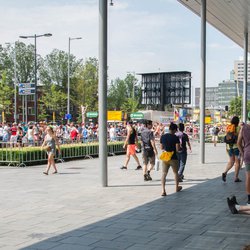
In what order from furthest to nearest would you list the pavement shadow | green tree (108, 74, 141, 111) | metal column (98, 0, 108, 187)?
green tree (108, 74, 141, 111) < metal column (98, 0, 108, 187) < the pavement shadow

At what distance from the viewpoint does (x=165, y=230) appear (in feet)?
22.5

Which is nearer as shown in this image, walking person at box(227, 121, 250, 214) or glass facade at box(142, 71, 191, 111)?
walking person at box(227, 121, 250, 214)

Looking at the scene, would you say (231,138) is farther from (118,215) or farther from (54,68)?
(54,68)

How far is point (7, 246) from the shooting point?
600 centimetres

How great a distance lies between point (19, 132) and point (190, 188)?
1699 centimetres

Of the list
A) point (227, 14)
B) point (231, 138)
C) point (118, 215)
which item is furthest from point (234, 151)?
point (227, 14)

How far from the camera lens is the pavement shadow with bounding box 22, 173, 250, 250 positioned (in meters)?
6.03

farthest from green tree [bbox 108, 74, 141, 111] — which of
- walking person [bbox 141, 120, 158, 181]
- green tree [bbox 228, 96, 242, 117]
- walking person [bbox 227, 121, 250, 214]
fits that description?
walking person [bbox 227, 121, 250, 214]

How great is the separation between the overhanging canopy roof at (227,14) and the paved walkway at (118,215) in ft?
28.7

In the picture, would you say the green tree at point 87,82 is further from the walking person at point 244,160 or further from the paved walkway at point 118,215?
the walking person at point 244,160

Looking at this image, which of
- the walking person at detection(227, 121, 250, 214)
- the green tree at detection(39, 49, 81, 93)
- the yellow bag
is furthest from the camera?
the green tree at detection(39, 49, 81, 93)

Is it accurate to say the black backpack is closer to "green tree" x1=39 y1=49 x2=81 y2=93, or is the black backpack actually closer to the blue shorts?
the blue shorts

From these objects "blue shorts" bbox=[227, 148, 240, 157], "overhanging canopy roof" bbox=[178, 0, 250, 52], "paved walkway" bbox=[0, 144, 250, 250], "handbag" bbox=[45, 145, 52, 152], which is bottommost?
"paved walkway" bbox=[0, 144, 250, 250]

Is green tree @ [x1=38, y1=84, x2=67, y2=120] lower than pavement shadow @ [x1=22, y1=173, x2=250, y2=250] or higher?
higher
